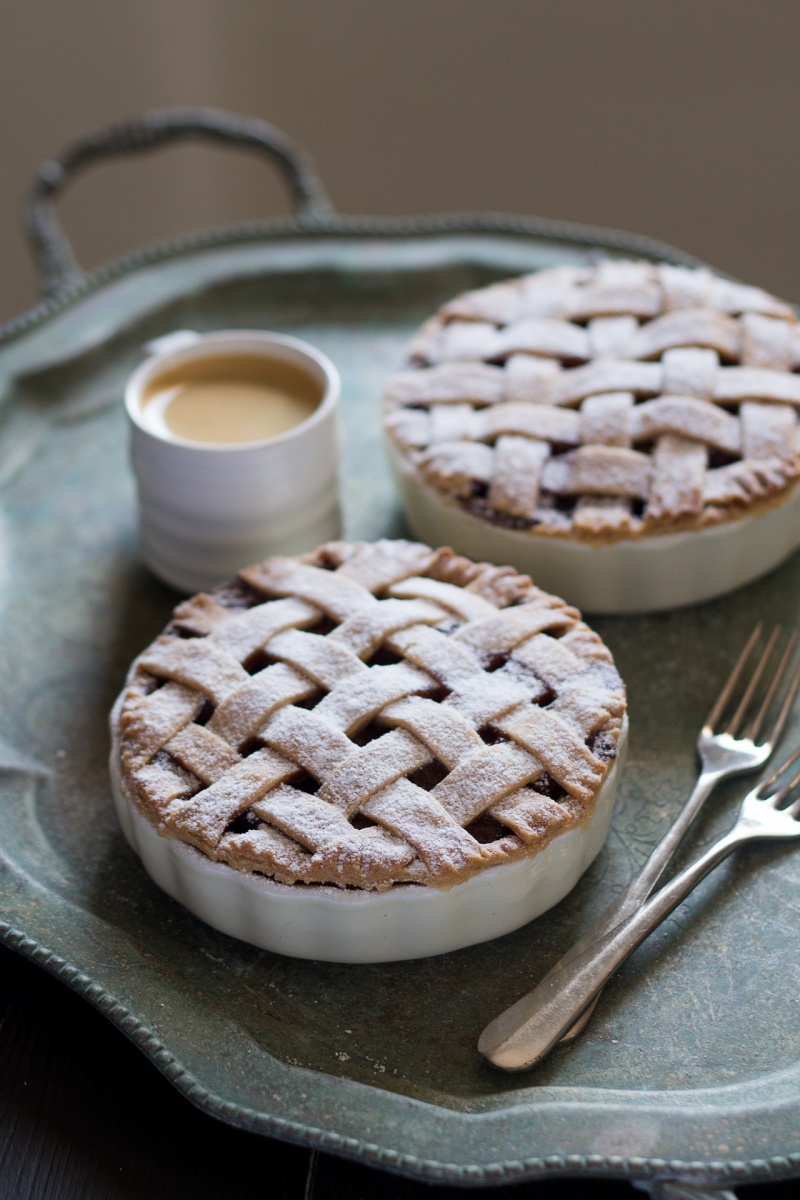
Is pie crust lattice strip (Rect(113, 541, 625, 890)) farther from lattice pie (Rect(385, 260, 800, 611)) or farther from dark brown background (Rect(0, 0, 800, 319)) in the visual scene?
dark brown background (Rect(0, 0, 800, 319))

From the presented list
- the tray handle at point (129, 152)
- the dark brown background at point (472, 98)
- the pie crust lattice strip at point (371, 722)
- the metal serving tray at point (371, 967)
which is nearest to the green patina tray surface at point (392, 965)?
the metal serving tray at point (371, 967)


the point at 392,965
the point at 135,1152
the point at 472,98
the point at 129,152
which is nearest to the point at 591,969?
the point at 392,965

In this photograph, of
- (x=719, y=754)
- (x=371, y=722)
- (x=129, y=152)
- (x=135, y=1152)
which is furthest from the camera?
(x=129, y=152)

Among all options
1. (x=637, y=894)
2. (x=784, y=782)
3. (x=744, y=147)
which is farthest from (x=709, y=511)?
(x=744, y=147)

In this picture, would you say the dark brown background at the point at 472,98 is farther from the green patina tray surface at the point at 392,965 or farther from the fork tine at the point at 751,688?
the fork tine at the point at 751,688

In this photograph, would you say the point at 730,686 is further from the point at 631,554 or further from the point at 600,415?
the point at 600,415

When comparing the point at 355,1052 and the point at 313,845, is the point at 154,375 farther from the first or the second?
the point at 355,1052
